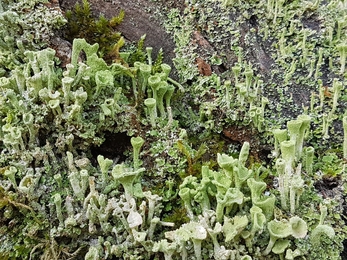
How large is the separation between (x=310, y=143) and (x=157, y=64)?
118cm

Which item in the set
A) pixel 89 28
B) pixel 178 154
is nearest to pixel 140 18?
pixel 89 28

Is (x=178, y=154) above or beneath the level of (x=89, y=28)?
beneath

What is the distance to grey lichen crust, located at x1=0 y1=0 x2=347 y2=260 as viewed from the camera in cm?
184

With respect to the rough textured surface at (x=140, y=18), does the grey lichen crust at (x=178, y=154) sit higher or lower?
lower

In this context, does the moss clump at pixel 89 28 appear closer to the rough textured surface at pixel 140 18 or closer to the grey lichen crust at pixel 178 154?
the rough textured surface at pixel 140 18

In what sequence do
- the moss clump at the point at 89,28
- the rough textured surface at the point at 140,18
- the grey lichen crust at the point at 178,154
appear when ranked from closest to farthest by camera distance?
the grey lichen crust at the point at 178,154, the moss clump at the point at 89,28, the rough textured surface at the point at 140,18

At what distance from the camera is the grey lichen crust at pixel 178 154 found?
184 centimetres

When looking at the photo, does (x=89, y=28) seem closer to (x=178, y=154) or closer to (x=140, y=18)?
(x=140, y=18)

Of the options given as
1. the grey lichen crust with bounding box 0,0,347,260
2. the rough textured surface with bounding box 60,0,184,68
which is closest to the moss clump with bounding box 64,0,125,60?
the rough textured surface with bounding box 60,0,184,68

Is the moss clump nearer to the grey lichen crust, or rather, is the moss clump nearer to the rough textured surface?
the rough textured surface

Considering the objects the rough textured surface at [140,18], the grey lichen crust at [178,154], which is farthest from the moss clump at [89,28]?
the grey lichen crust at [178,154]

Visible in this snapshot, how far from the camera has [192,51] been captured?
2850 mm

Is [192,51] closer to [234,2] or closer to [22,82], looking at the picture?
[234,2]

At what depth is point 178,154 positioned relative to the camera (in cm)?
228
